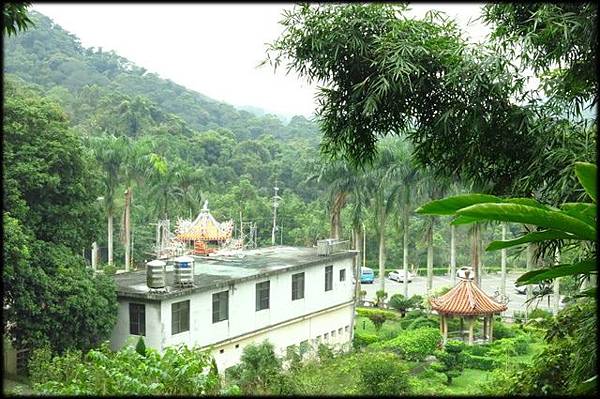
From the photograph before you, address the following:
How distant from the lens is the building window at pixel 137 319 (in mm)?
12758

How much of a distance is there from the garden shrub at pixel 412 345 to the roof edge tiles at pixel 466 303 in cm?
85

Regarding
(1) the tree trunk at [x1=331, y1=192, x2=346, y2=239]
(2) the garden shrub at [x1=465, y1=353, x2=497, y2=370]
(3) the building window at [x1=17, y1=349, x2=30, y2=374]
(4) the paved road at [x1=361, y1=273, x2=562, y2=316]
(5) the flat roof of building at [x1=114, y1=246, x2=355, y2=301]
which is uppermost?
(1) the tree trunk at [x1=331, y1=192, x2=346, y2=239]

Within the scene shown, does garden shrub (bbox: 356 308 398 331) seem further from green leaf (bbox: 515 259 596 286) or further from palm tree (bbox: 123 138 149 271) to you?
green leaf (bbox: 515 259 596 286)

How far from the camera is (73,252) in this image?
13.1 meters

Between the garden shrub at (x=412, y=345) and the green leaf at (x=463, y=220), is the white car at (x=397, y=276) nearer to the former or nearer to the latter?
the garden shrub at (x=412, y=345)

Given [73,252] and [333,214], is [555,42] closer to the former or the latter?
[73,252]

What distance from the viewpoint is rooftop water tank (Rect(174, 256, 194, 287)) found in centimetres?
1319

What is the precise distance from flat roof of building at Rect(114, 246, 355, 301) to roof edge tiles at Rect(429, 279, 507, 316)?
9.60 ft

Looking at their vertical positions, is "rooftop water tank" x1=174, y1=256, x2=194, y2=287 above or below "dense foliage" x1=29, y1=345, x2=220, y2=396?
below

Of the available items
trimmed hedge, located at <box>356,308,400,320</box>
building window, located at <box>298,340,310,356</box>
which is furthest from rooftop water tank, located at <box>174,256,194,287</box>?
trimmed hedge, located at <box>356,308,400,320</box>

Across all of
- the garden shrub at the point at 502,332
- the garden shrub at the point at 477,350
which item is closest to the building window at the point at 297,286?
the garden shrub at the point at 477,350

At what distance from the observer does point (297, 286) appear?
1664 cm

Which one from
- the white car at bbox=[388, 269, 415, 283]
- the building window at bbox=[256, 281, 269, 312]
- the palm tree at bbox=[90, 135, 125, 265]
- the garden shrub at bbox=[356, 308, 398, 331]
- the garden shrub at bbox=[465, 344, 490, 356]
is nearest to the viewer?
the building window at bbox=[256, 281, 269, 312]

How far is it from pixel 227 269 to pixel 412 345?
446cm
